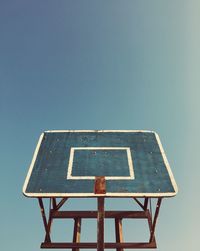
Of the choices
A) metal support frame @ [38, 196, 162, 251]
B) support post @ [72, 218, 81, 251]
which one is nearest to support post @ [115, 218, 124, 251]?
metal support frame @ [38, 196, 162, 251]

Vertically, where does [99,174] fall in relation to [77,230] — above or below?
above

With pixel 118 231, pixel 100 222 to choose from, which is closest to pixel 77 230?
pixel 118 231

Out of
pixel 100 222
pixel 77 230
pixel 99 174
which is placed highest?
pixel 99 174

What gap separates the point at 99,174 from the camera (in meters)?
8.23

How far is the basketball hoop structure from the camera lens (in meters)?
7.65

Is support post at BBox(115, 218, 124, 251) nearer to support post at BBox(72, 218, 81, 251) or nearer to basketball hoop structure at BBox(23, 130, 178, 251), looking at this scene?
basketball hoop structure at BBox(23, 130, 178, 251)

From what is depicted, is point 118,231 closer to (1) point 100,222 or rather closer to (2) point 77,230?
(2) point 77,230

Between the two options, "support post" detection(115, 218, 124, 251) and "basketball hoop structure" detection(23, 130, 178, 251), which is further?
"support post" detection(115, 218, 124, 251)

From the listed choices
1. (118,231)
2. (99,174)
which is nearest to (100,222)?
(99,174)

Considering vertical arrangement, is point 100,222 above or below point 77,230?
above

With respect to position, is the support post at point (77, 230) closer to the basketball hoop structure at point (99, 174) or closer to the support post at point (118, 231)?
the basketball hoop structure at point (99, 174)

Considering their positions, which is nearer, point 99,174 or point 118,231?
point 99,174

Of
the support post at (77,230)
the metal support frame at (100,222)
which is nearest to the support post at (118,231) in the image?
the metal support frame at (100,222)

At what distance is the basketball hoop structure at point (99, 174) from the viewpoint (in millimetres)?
7648
